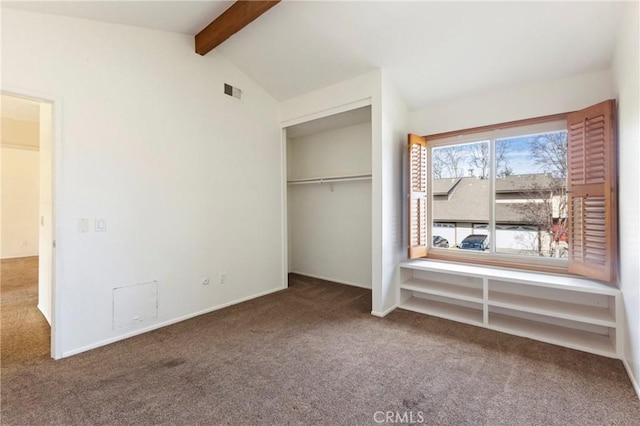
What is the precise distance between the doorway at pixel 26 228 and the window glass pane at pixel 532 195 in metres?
4.68

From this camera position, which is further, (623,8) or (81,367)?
(81,367)

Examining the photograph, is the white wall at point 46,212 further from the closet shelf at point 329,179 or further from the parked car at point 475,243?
the parked car at point 475,243

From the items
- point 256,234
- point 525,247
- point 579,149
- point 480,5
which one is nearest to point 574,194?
point 579,149

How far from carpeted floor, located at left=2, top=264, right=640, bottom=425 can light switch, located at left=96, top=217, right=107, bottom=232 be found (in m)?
1.10

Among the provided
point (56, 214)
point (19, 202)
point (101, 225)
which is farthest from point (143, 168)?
point (19, 202)

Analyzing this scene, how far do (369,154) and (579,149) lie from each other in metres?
2.50

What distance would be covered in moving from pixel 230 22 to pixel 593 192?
379 centimetres

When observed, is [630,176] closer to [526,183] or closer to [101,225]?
[526,183]

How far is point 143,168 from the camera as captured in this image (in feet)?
9.87

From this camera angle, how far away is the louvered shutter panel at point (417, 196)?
359 centimetres

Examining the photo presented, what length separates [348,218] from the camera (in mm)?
4844

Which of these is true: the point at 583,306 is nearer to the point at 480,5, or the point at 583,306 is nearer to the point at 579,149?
the point at 579,149

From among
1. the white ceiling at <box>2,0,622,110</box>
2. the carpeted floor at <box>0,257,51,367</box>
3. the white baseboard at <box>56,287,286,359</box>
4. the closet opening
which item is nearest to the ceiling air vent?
the white ceiling at <box>2,0,622,110</box>

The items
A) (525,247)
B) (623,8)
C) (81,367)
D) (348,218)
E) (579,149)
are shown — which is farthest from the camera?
(348,218)
